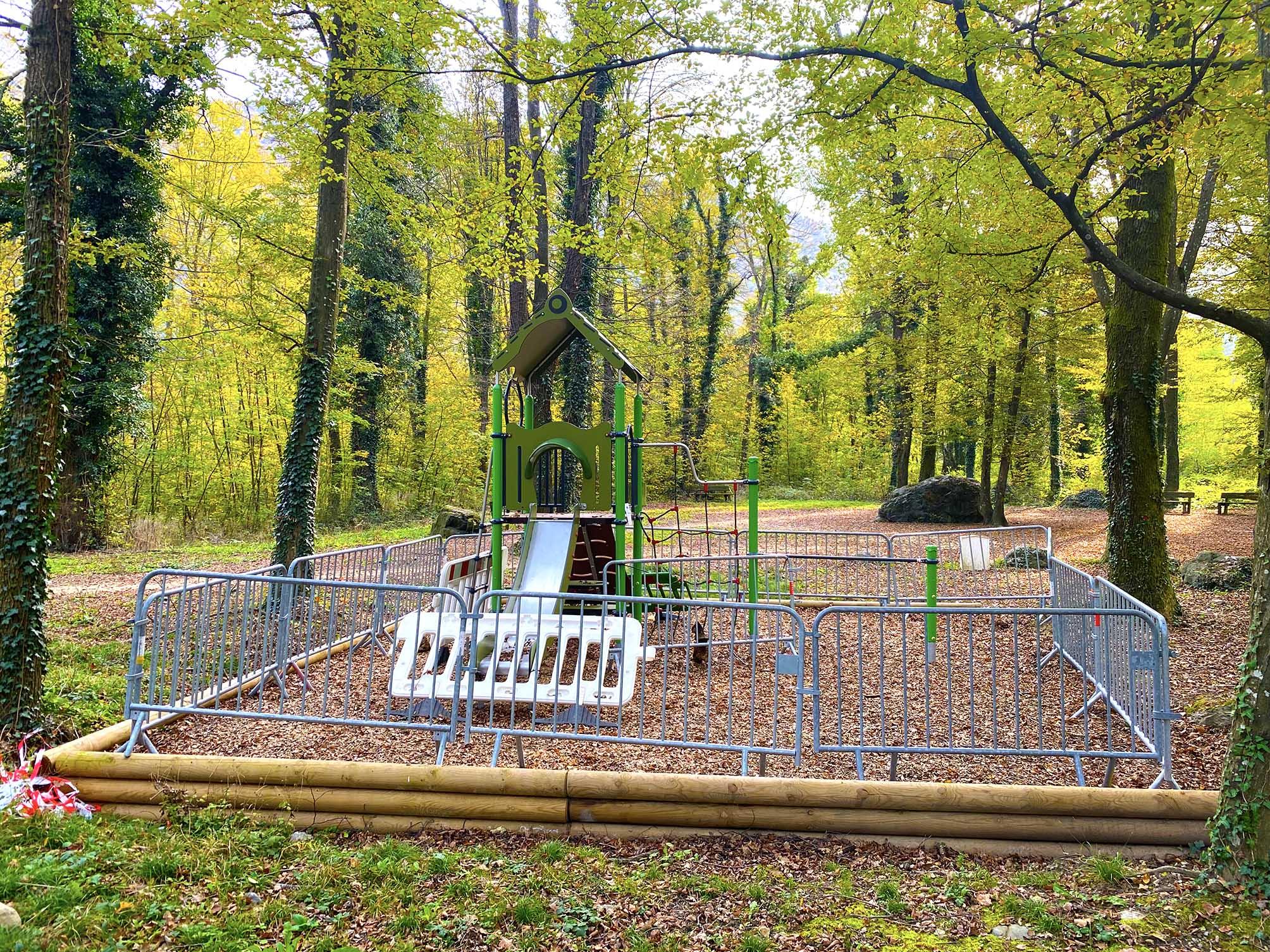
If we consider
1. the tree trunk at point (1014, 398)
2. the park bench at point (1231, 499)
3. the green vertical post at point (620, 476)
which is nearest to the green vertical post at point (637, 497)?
the green vertical post at point (620, 476)

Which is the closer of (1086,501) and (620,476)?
(620,476)

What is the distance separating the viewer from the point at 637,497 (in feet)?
24.9

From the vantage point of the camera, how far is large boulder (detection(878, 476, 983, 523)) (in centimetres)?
1880

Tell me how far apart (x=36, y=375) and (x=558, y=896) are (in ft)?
16.1

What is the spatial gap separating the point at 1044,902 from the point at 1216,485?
2945 cm

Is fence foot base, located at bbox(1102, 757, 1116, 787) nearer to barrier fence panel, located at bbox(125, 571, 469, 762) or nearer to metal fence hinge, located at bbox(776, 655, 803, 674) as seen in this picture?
metal fence hinge, located at bbox(776, 655, 803, 674)

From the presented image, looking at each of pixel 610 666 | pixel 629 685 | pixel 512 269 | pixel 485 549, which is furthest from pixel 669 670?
pixel 512 269

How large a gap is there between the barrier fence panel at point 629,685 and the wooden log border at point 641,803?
1.03ft

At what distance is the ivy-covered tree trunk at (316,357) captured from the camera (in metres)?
8.60

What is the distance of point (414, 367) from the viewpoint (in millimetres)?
22438

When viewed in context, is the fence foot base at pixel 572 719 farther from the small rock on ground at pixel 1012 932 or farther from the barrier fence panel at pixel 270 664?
the small rock on ground at pixel 1012 932

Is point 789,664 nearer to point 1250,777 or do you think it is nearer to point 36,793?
point 1250,777

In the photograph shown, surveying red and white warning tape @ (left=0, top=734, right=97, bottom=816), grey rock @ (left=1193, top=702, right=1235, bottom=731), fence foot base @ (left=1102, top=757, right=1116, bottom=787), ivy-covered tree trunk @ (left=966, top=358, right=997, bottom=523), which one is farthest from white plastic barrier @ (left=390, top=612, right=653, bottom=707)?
ivy-covered tree trunk @ (left=966, top=358, right=997, bottom=523)

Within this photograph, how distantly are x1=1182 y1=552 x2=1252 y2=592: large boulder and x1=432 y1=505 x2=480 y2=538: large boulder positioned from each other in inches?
498
